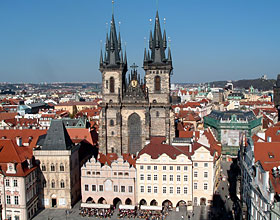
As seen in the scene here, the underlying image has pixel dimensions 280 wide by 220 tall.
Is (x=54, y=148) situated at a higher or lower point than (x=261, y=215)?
higher

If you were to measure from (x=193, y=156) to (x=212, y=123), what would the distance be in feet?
153

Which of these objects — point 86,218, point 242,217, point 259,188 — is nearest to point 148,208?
point 86,218

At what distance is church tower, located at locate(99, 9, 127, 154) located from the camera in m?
83.1

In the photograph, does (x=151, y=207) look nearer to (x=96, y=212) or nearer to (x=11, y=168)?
A: (x=96, y=212)

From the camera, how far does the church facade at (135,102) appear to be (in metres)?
81.8

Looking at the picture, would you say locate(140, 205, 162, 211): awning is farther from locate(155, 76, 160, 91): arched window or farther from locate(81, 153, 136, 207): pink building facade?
locate(155, 76, 160, 91): arched window

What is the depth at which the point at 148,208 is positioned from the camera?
207ft

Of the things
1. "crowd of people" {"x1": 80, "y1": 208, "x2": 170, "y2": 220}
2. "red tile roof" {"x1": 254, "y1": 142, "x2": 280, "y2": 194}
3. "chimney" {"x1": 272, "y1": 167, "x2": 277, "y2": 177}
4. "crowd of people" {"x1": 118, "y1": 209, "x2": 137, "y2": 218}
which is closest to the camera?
"chimney" {"x1": 272, "y1": 167, "x2": 277, "y2": 177}

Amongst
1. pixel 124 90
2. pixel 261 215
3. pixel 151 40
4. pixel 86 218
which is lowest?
pixel 86 218

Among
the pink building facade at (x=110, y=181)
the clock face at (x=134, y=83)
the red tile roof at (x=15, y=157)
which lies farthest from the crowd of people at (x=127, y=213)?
the clock face at (x=134, y=83)

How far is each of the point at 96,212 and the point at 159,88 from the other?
1282 inches

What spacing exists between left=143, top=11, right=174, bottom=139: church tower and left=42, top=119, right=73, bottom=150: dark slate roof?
23388 millimetres

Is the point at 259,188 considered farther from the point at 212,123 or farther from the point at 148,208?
the point at 212,123

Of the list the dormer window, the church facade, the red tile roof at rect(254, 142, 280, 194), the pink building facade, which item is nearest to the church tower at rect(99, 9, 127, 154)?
the church facade
